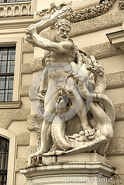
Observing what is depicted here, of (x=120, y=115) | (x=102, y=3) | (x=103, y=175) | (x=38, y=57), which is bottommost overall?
(x=103, y=175)

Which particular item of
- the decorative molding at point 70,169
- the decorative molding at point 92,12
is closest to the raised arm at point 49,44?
the decorative molding at point 92,12

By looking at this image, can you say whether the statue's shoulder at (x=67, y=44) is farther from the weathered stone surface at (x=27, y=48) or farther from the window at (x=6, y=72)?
the window at (x=6, y=72)

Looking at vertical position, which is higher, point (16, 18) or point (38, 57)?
point (16, 18)

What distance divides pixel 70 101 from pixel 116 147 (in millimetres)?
1448

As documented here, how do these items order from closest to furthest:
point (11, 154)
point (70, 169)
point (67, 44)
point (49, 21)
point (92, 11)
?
1. point (70, 169)
2. point (67, 44)
3. point (49, 21)
4. point (92, 11)
5. point (11, 154)

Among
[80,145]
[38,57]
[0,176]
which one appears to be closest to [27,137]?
[0,176]

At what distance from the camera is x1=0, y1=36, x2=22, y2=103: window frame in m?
10.7

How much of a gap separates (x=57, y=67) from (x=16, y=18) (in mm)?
4053

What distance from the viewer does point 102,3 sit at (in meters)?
9.34

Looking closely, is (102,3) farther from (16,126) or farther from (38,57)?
(16,126)

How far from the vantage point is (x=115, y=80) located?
8.52 m

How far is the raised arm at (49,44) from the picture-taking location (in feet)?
25.6

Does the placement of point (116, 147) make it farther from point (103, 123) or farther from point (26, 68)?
point (26, 68)

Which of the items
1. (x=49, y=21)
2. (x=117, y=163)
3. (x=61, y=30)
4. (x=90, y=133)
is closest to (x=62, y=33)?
(x=61, y=30)
